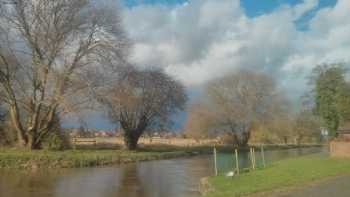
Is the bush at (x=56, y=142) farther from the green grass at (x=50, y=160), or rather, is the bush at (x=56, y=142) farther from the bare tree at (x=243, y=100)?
the bare tree at (x=243, y=100)

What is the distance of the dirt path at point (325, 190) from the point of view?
14844mm

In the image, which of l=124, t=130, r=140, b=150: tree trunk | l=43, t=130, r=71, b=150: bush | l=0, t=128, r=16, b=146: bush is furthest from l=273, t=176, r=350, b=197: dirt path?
l=124, t=130, r=140, b=150: tree trunk

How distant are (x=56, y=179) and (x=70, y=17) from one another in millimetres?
17999

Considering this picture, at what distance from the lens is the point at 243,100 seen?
7331cm

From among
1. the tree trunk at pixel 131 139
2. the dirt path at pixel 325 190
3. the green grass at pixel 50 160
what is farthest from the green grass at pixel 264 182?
the tree trunk at pixel 131 139

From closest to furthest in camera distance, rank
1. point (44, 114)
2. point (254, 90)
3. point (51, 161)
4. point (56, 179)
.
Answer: point (56, 179), point (51, 161), point (44, 114), point (254, 90)

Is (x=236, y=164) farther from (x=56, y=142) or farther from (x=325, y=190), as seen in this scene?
(x=56, y=142)

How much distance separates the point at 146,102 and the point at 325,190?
4205 centimetres

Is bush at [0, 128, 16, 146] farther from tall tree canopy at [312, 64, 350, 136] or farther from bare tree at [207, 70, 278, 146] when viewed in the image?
bare tree at [207, 70, 278, 146]

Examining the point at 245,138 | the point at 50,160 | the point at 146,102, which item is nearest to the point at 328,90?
the point at 146,102

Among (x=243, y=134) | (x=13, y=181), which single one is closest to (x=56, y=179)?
(x=13, y=181)

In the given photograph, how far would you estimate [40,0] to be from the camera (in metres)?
39.0

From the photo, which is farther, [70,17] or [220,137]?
[220,137]

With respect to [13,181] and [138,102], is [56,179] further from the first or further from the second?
[138,102]
